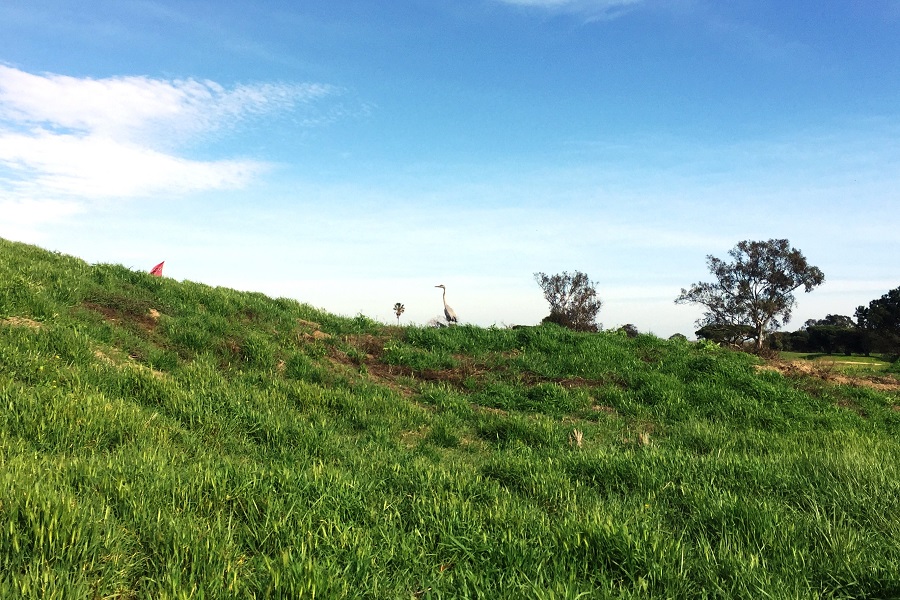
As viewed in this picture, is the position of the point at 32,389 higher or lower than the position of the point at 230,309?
lower

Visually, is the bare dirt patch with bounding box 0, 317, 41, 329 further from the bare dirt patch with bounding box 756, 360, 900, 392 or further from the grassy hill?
the bare dirt patch with bounding box 756, 360, 900, 392

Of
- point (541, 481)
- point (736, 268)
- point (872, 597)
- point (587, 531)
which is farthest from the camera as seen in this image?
point (736, 268)

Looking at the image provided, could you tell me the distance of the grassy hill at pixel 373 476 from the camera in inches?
138

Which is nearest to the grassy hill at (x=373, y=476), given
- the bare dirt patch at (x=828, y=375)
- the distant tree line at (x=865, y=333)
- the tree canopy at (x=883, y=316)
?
the bare dirt patch at (x=828, y=375)

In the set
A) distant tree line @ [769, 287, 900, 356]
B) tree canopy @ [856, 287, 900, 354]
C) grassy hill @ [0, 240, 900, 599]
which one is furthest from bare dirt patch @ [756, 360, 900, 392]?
tree canopy @ [856, 287, 900, 354]

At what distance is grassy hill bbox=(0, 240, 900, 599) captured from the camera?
3.52 metres

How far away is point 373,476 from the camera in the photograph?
5.45 metres

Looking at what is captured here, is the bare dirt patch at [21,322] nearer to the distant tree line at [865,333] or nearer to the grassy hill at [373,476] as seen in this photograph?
the grassy hill at [373,476]

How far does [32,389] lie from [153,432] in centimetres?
185

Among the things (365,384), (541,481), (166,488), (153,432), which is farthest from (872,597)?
(365,384)

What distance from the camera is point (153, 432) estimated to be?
5.86 m

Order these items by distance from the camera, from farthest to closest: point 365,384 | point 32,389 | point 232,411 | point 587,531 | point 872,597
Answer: point 365,384
point 232,411
point 32,389
point 587,531
point 872,597

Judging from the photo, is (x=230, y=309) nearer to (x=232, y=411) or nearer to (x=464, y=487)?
(x=232, y=411)

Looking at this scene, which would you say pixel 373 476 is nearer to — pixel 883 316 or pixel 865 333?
pixel 865 333
